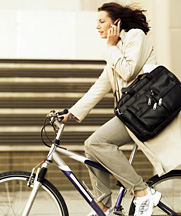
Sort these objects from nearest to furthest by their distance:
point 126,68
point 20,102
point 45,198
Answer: point 126,68, point 45,198, point 20,102

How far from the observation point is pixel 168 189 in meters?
3.52

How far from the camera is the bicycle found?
3.19 m

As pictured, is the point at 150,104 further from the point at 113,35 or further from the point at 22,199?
the point at 22,199

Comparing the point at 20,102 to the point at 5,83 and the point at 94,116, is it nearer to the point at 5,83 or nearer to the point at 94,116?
the point at 5,83

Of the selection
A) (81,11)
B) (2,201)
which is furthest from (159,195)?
(81,11)

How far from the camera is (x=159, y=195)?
3.19 meters

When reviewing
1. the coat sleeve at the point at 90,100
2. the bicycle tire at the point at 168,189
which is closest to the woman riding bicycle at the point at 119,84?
the coat sleeve at the point at 90,100

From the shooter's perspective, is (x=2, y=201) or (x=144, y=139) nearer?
(x=144, y=139)

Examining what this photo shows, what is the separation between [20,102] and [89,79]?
39.6 inches

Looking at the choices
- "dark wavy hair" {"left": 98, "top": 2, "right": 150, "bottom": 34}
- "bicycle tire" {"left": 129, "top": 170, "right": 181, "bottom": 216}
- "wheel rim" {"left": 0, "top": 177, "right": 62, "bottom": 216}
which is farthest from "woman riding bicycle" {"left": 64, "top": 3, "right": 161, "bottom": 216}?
"wheel rim" {"left": 0, "top": 177, "right": 62, "bottom": 216}

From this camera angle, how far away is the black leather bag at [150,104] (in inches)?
118

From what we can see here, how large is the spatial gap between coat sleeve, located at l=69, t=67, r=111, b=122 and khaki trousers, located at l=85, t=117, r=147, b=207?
330 mm

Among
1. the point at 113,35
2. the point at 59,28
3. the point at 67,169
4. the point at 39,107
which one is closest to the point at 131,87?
the point at 113,35

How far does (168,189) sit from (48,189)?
1061 millimetres
